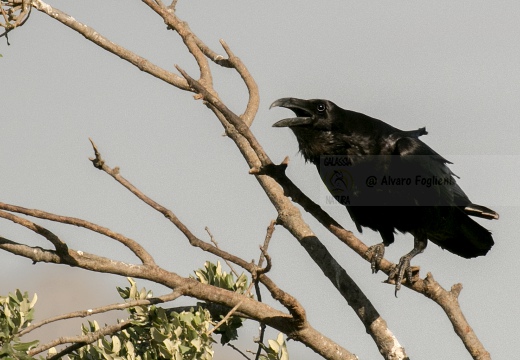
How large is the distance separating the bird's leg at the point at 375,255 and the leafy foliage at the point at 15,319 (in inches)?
83.2

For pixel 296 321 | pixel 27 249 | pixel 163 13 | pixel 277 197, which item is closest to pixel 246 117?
pixel 277 197

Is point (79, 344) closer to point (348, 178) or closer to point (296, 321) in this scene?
point (296, 321)

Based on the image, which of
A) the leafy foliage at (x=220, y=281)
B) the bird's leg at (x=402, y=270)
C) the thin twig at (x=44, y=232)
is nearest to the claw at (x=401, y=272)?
the bird's leg at (x=402, y=270)

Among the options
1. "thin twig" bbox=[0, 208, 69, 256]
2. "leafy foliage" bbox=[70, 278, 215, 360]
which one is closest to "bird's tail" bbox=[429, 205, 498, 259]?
"leafy foliage" bbox=[70, 278, 215, 360]

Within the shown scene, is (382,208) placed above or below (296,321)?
above

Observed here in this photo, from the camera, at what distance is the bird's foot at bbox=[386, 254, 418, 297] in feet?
16.8

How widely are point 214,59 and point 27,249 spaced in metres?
3.14

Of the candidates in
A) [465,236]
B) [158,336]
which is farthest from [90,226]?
[465,236]

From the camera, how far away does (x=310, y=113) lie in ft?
20.5

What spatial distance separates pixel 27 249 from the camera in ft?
13.1

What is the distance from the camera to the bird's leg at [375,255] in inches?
211

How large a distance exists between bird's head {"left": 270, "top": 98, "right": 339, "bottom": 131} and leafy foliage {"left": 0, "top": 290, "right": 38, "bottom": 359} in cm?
265

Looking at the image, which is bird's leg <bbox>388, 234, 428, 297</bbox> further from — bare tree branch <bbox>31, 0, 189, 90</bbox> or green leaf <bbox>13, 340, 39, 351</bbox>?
green leaf <bbox>13, 340, 39, 351</bbox>

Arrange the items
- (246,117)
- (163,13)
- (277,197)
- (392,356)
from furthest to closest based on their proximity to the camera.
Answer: (163,13) < (246,117) < (277,197) < (392,356)
